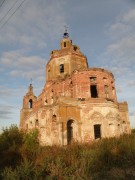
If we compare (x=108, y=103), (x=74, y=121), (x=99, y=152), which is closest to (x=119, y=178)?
(x=99, y=152)

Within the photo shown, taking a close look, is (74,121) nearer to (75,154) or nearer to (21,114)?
(75,154)

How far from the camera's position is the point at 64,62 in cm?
3275

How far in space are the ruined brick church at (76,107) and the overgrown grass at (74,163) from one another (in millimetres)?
7083

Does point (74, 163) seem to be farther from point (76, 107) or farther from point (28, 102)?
point (28, 102)

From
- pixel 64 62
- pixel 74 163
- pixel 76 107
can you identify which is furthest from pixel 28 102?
pixel 74 163

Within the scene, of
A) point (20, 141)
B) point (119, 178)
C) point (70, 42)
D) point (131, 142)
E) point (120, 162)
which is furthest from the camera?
point (70, 42)

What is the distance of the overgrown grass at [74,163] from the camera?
9.33 meters

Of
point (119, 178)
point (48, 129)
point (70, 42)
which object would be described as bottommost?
point (119, 178)

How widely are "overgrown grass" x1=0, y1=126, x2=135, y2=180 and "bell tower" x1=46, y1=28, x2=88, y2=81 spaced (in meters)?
18.2

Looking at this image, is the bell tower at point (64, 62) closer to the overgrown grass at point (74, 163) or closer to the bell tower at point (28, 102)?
the bell tower at point (28, 102)

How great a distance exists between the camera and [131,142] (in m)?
13.6

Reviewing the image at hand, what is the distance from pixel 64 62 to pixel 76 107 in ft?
34.9

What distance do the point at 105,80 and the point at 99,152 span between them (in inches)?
686

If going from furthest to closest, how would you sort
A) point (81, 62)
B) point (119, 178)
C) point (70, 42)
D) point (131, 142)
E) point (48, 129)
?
point (70, 42) < point (81, 62) < point (48, 129) < point (131, 142) < point (119, 178)
